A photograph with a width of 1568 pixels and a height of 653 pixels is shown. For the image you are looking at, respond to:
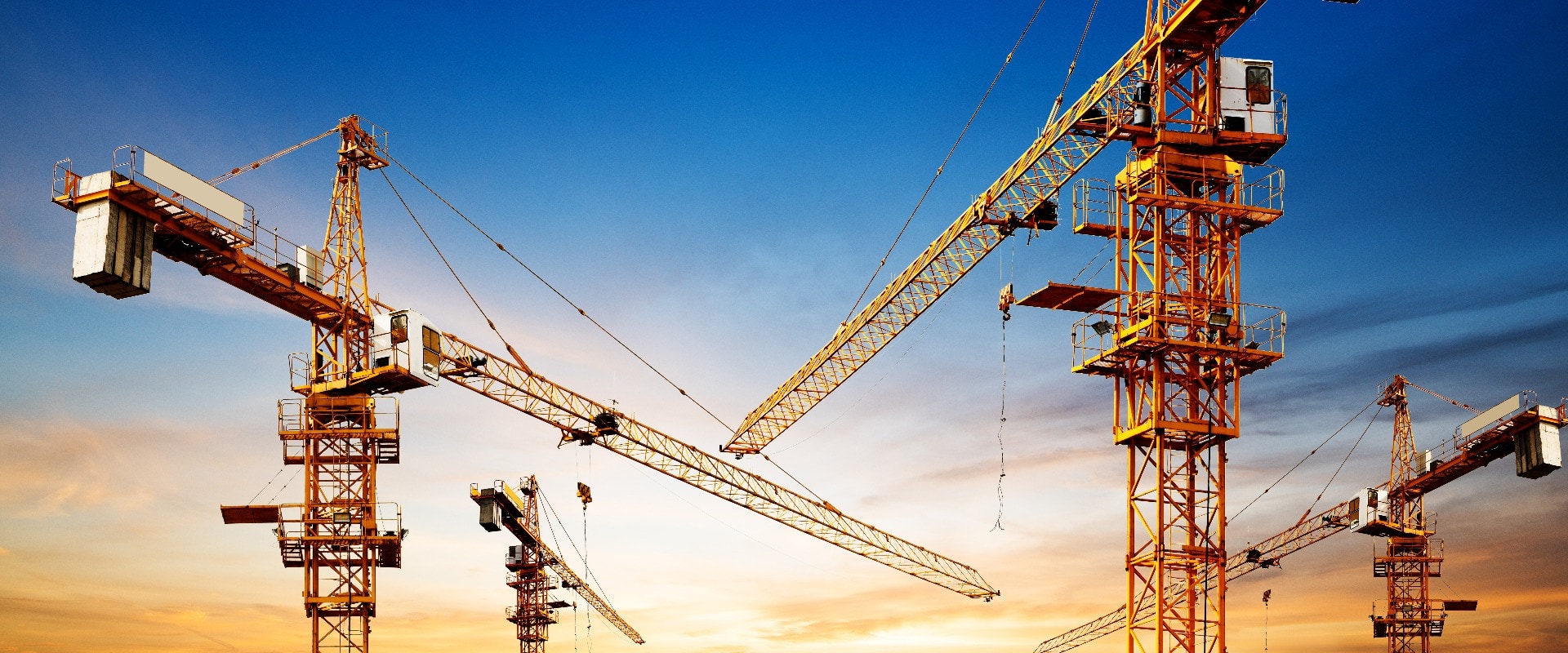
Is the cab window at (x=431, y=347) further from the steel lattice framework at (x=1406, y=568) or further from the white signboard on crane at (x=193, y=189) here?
the steel lattice framework at (x=1406, y=568)

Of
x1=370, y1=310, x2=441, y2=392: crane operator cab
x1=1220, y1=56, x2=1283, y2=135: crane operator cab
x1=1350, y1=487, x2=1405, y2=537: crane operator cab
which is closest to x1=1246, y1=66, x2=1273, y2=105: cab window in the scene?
x1=1220, y1=56, x2=1283, y2=135: crane operator cab

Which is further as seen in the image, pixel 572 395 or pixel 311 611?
pixel 572 395

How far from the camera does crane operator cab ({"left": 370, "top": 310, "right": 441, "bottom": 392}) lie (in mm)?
69250

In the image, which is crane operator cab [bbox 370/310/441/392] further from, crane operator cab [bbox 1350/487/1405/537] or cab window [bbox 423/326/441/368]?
crane operator cab [bbox 1350/487/1405/537]

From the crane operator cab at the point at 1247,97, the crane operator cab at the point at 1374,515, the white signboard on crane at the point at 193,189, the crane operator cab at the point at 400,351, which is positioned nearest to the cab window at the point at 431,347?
the crane operator cab at the point at 400,351

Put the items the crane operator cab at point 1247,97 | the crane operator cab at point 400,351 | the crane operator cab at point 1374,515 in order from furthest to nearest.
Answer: the crane operator cab at point 1374,515, the crane operator cab at point 400,351, the crane operator cab at point 1247,97

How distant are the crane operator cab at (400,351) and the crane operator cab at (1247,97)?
38.4m

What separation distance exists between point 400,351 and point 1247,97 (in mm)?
39814

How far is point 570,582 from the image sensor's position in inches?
5714

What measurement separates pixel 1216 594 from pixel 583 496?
6427cm

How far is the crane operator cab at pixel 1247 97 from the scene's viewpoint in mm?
54250

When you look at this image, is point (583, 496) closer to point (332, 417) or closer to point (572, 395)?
point (572, 395)

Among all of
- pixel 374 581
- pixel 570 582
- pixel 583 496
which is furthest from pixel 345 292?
pixel 570 582

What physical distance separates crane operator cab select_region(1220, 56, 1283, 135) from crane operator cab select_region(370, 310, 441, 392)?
1513 inches
